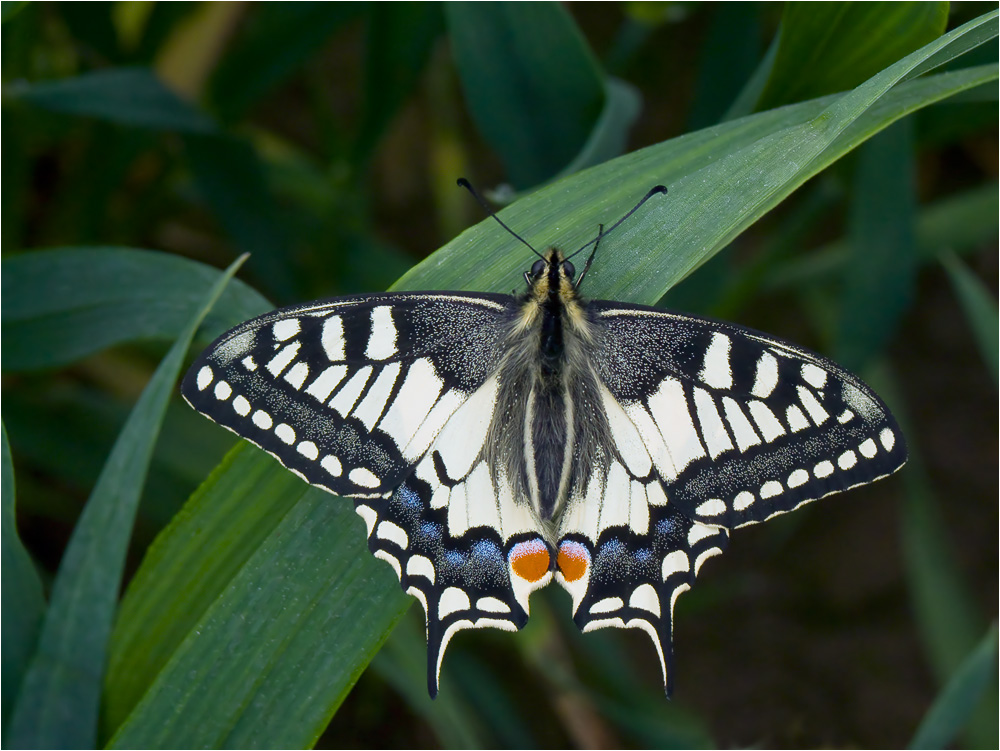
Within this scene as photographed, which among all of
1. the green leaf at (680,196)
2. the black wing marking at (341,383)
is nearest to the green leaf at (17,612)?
the black wing marking at (341,383)

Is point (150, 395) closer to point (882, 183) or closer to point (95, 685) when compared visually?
point (95, 685)

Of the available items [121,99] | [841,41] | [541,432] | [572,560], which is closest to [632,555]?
[572,560]

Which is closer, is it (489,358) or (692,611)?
(489,358)

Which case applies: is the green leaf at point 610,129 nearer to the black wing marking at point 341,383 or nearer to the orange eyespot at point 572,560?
the black wing marking at point 341,383

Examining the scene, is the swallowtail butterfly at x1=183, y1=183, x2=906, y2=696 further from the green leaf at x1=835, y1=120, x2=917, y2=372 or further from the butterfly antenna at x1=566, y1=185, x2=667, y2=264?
the green leaf at x1=835, y1=120, x2=917, y2=372

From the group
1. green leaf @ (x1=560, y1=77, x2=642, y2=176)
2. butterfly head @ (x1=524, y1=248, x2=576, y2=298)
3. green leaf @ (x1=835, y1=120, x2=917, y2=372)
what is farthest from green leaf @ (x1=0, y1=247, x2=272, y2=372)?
green leaf @ (x1=835, y1=120, x2=917, y2=372)

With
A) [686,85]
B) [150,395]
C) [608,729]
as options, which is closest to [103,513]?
[150,395]

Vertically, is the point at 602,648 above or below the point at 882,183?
below
